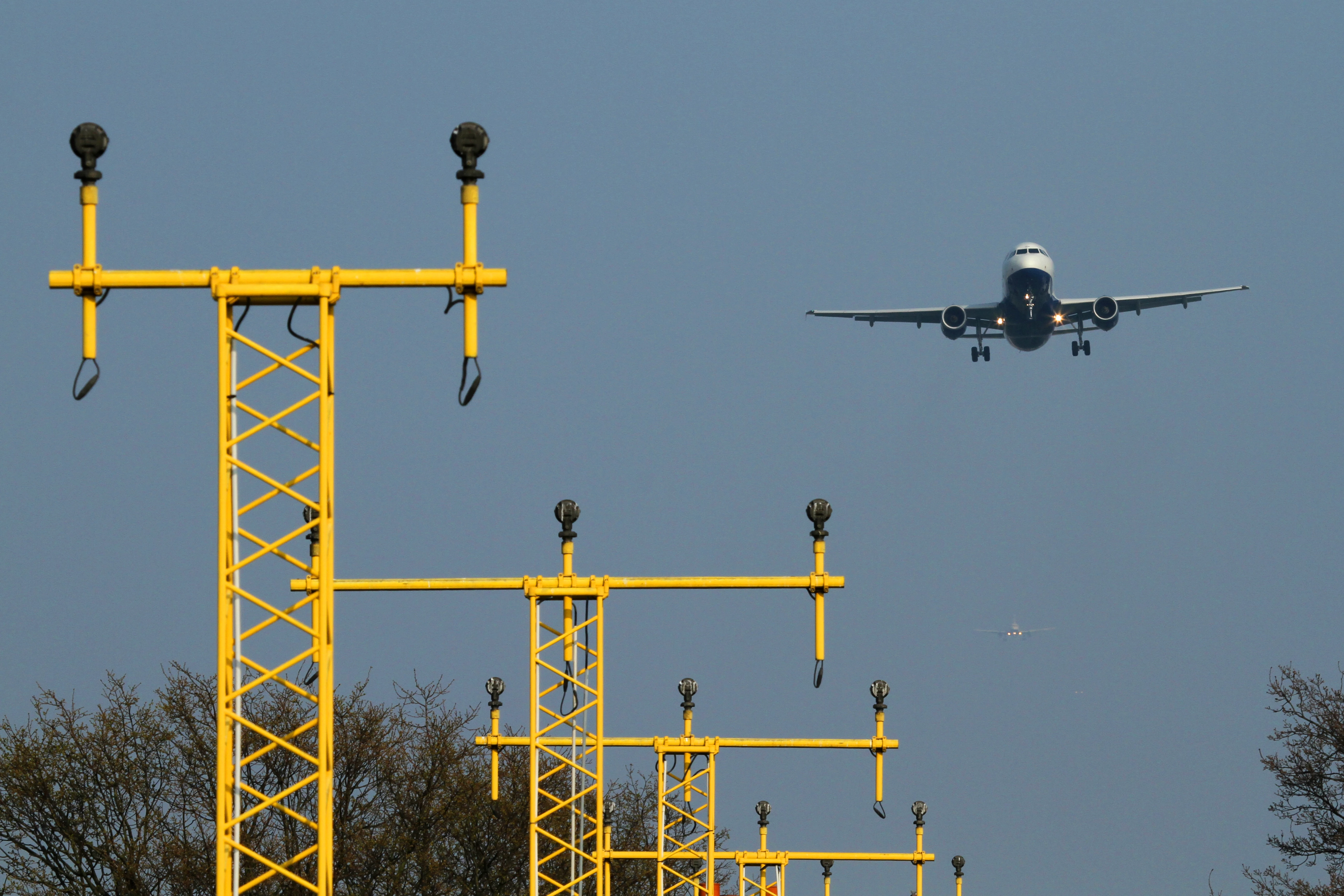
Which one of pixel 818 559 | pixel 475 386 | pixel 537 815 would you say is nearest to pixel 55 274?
pixel 475 386

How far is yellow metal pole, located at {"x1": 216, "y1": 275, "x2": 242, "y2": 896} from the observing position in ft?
39.9

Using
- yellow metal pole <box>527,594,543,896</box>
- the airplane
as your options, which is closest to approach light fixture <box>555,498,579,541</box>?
yellow metal pole <box>527,594,543,896</box>

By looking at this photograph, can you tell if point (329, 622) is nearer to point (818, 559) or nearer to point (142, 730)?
point (818, 559)

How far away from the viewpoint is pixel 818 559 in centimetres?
2066

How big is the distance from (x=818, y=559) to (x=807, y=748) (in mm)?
9559

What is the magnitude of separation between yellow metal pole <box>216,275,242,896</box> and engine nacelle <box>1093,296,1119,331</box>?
66810 millimetres

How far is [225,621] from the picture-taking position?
1234cm

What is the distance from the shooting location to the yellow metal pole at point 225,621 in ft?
39.9

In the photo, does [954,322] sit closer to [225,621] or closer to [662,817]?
[662,817]

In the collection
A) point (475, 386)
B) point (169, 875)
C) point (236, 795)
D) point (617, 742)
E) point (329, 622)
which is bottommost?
point (169, 875)

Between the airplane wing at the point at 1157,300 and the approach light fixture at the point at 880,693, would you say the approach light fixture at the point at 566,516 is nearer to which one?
the approach light fixture at the point at 880,693

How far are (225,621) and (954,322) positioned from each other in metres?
69.0

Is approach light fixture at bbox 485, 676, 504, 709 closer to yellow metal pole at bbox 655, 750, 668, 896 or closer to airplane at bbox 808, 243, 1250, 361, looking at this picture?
yellow metal pole at bbox 655, 750, 668, 896

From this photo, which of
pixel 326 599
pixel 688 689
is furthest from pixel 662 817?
pixel 326 599
